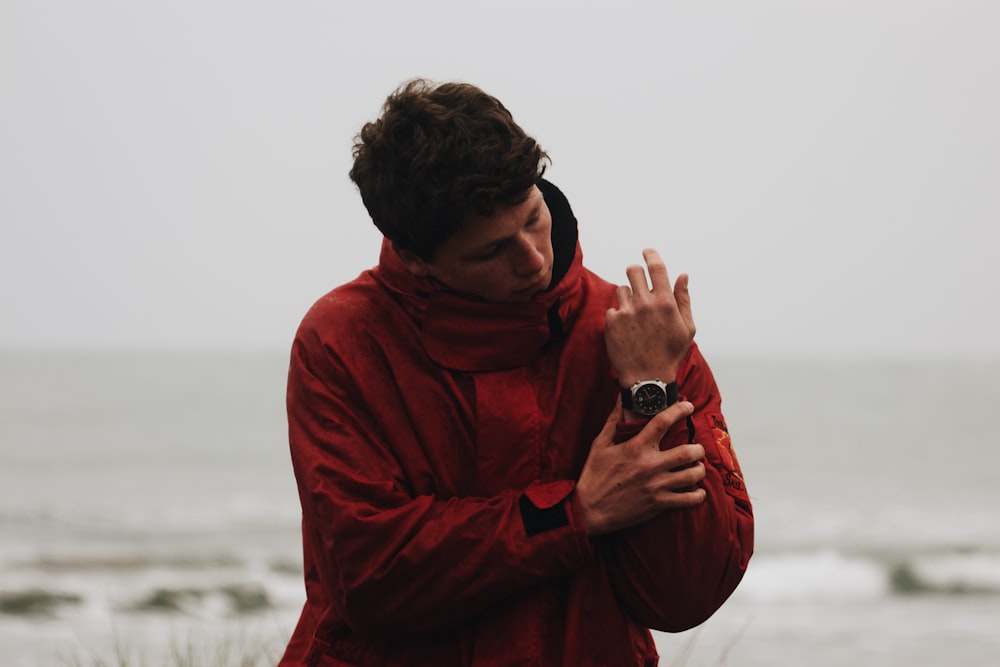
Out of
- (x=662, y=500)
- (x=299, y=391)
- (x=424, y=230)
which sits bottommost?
(x=662, y=500)

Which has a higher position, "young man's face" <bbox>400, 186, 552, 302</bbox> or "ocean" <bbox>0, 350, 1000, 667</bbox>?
"young man's face" <bbox>400, 186, 552, 302</bbox>

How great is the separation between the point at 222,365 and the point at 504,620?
40.6 meters

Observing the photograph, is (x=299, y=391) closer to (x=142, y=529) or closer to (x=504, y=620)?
(x=504, y=620)

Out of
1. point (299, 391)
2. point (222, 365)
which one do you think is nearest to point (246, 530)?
point (299, 391)

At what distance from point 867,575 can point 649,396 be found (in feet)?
38.2

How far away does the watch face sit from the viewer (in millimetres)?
1925

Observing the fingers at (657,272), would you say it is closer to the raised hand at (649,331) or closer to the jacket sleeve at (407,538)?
the raised hand at (649,331)

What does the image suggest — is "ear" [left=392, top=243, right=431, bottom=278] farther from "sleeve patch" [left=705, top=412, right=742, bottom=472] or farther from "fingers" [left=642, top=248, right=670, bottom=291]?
"sleeve patch" [left=705, top=412, right=742, bottom=472]

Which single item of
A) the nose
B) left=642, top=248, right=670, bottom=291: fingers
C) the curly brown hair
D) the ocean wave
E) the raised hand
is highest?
the curly brown hair

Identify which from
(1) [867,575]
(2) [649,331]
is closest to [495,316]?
(2) [649,331]

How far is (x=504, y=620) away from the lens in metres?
2.00

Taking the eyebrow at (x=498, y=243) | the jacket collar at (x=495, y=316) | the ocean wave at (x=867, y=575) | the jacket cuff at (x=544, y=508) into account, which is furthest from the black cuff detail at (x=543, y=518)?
the ocean wave at (x=867, y=575)

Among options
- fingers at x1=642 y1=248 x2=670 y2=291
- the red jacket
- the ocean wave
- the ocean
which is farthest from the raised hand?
the ocean wave

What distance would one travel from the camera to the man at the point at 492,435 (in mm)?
1921
